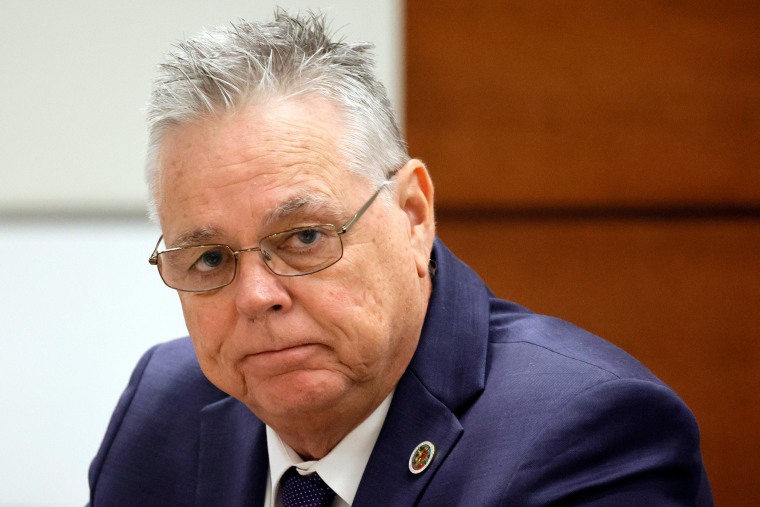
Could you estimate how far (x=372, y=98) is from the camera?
1.52 metres

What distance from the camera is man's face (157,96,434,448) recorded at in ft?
4.58

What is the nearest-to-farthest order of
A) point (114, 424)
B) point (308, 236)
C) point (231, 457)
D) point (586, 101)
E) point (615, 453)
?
point (615, 453)
point (308, 236)
point (231, 457)
point (114, 424)
point (586, 101)

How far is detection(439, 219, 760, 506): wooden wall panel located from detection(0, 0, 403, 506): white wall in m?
1.07

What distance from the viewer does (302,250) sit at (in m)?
1.41

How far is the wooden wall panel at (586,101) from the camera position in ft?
8.07

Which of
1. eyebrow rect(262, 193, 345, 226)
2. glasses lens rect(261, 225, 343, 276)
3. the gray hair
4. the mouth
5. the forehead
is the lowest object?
the mouth

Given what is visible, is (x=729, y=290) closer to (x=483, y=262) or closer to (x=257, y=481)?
(x=483, y=262)

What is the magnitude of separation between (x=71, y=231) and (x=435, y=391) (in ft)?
5.14

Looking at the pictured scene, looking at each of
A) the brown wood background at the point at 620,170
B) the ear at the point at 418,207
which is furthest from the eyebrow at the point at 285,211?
the brown wood background at the point at 620,170

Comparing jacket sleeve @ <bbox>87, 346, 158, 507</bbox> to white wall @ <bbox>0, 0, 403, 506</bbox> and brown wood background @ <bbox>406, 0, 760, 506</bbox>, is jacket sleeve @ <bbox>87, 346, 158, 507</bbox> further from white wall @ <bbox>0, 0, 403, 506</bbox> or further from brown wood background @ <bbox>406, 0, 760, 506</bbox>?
brown wood background @ <bbox>406, 0, 760, 506</bbox>

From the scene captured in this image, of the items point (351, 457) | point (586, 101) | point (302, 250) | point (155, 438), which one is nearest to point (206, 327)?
point (302, 250)

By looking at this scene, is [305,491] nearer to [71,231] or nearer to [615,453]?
[615,453]

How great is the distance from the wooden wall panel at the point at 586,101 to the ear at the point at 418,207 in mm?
983

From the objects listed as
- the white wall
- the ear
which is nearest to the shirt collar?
the ear
